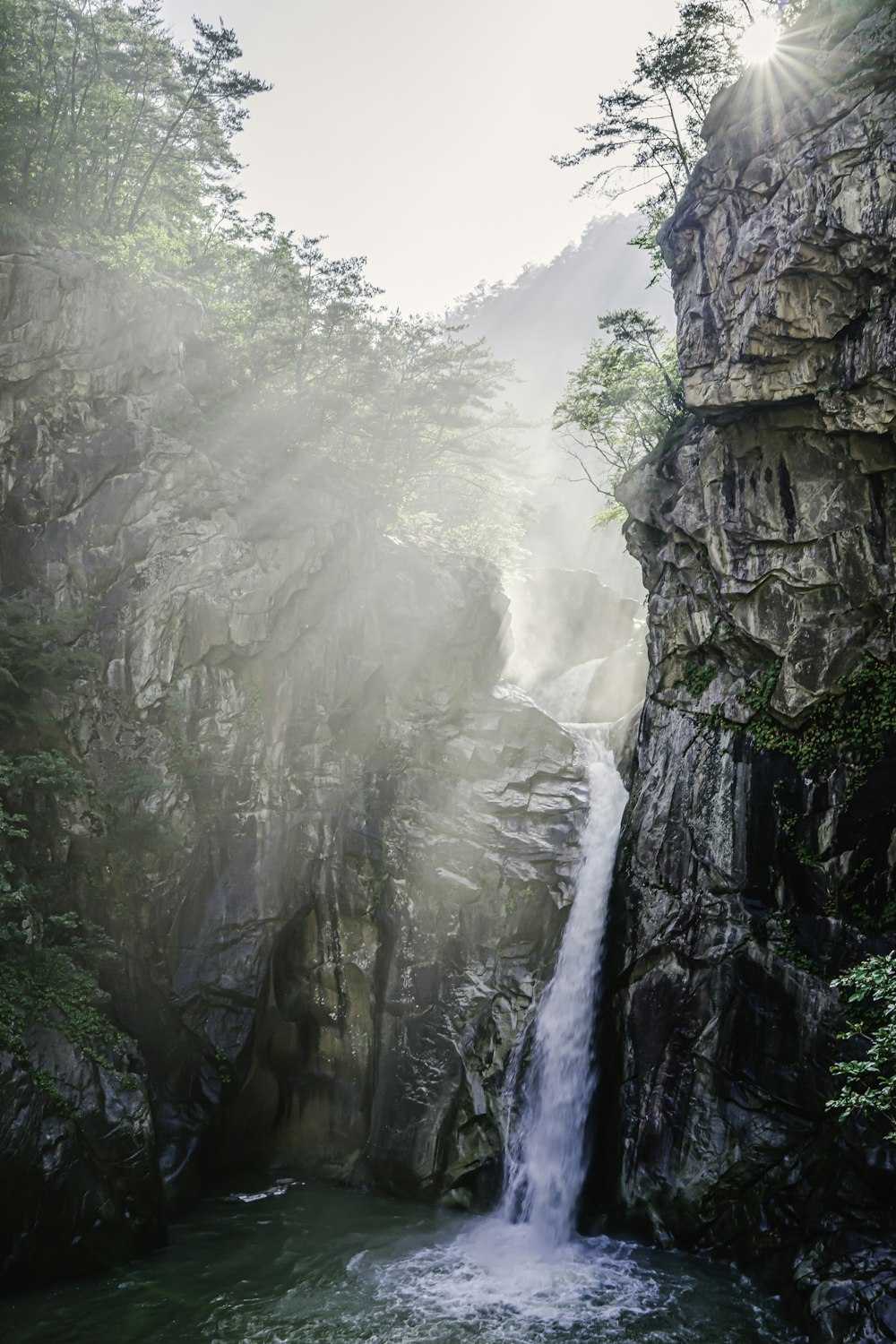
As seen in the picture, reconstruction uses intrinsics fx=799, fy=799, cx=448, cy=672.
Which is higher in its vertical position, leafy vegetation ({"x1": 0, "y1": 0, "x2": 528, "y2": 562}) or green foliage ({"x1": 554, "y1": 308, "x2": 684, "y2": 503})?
leafy vegetation ({"x1": 0, "y1": 0, "x2": 528, "y2": 562})

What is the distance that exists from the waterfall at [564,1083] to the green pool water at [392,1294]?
574 mm

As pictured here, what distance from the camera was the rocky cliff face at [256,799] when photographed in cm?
1545

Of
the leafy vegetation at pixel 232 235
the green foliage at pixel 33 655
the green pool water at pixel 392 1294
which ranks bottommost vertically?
the green pool water at pixel 392 1294

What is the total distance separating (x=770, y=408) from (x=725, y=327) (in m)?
1.45

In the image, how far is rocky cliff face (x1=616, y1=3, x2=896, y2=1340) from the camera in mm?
10766

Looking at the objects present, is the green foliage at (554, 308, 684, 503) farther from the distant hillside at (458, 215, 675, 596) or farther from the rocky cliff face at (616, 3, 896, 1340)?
the distant hillside at (458, 215, 675, 596)

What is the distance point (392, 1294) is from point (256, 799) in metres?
9.29

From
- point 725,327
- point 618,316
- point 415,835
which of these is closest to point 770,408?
point 725,327

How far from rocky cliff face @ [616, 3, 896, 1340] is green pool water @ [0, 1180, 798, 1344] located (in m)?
1.11

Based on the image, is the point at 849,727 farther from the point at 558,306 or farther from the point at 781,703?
the point at 558,306

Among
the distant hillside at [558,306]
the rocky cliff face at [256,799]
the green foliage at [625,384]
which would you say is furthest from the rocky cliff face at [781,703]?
the distant hillside at [558,306]

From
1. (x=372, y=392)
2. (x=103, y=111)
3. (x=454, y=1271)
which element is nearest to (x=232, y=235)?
(x=103, y=111)

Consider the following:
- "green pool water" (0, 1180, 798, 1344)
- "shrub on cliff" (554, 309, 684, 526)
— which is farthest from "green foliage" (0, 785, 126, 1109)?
"shrub on cliff" (554, 309, 684, 526)

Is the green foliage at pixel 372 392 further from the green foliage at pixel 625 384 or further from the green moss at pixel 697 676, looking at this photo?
the green moss at pixel 697 676
